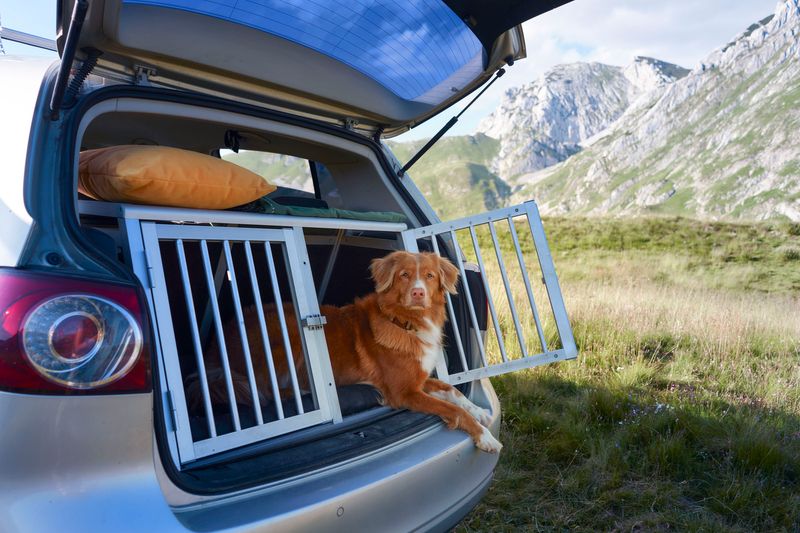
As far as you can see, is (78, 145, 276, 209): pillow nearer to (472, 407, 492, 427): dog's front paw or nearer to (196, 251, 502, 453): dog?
(196, 251, 502, 453): dog

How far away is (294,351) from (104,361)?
1.66 metres

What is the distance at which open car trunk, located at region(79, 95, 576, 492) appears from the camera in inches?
69.6

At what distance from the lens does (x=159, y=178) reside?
2.01m

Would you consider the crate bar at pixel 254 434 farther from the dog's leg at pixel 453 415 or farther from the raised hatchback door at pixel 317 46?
the raised hatchback door at pixel 317 46

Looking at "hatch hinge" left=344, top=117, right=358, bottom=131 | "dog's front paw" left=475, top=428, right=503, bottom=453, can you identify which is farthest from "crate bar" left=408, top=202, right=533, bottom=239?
"dog's front paw" left=475, top=428, right=503, bottom=453

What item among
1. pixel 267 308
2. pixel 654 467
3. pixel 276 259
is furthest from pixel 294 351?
pixel 654 467

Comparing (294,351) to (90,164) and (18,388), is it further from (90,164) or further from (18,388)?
(18,388)

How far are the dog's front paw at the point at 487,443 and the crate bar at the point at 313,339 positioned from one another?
1.90 ft

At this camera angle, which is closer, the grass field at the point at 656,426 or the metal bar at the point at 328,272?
the grass field at the point at 656,426

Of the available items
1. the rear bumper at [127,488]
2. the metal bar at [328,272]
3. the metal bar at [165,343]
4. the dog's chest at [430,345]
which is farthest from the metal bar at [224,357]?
the metal bar at [328,272]

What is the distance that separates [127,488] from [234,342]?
1.62 meters

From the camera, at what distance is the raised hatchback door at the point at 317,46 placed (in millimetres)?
2109

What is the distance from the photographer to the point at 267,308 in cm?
295

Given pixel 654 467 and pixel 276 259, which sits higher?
pixel 276 259
